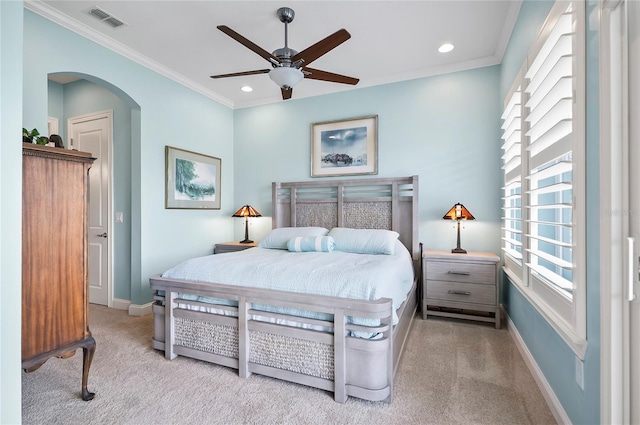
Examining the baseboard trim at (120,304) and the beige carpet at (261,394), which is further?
the baseboard trim at (120,304)

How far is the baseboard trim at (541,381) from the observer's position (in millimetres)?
1625

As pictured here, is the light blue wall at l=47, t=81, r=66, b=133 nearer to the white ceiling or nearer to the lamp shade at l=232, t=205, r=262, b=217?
the white ceiling

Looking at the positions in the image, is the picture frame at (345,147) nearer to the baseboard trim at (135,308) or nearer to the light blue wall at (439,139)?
the light blue wall at (439,139)

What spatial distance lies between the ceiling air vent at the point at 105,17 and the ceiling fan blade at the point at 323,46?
176 centimetres

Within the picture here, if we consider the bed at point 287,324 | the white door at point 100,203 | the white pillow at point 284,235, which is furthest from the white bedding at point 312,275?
the white door at point 100,203

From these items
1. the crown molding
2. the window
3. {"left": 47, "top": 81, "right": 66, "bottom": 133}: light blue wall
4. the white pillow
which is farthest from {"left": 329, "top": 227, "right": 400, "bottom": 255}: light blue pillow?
{"left": 47, "top": 81, "right": 66, "bottom": 133}: light blue wall

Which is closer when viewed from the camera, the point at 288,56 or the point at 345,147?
the point at 288,56

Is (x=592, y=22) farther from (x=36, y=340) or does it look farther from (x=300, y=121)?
(x=300, y=121)

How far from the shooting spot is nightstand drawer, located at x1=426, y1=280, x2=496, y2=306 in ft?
10.0

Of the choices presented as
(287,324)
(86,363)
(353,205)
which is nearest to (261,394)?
(287,324)

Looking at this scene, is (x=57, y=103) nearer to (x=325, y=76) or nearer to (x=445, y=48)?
(x=325, y=76)

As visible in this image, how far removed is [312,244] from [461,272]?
1.56m

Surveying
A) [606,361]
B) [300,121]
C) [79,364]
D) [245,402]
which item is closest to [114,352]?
[79,364]

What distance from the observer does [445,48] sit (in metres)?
3.20
